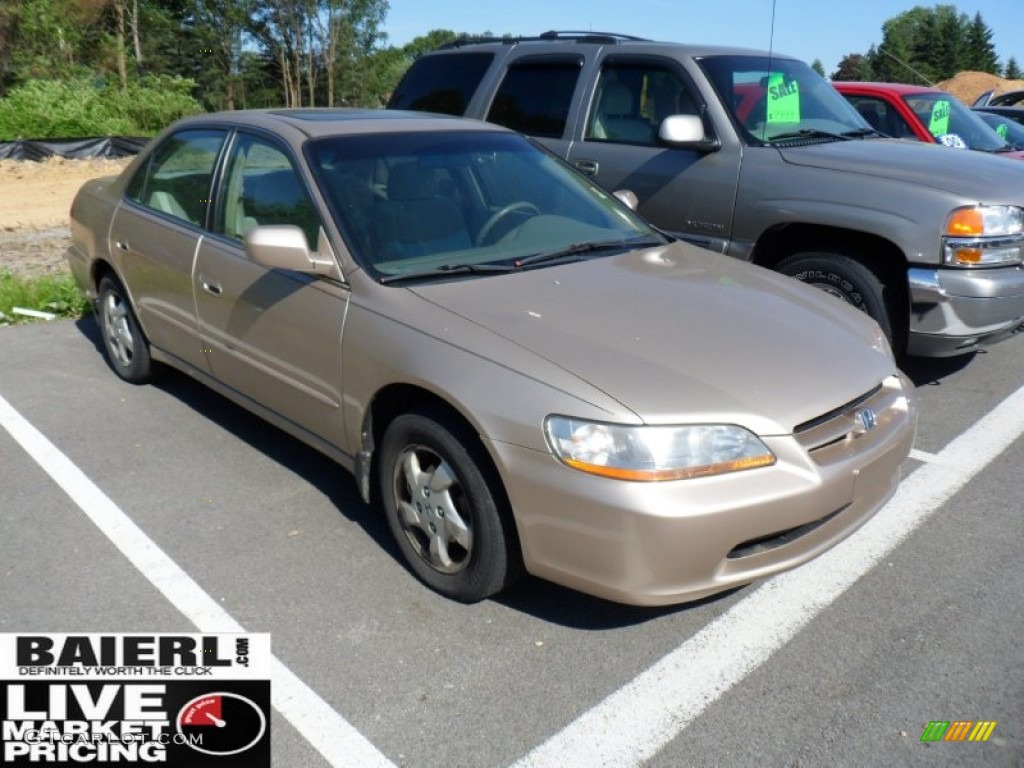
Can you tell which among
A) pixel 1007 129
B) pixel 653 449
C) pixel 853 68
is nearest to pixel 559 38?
pixel 653 449

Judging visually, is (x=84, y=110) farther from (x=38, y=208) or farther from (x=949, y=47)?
(x=949, y=47)

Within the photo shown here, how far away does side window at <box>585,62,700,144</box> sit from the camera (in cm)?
602

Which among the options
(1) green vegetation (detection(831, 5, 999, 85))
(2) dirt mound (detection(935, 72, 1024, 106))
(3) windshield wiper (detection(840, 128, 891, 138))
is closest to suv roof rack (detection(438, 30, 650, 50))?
(3) windshield wiper (detection(840, 128, 891, 138))

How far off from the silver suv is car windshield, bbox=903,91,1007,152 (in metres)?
2.21

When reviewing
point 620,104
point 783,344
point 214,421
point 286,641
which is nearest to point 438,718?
point 286,641

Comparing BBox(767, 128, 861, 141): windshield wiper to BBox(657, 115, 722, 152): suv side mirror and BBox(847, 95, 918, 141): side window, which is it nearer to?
BBox(657, 115, 722, 152): suv side mirror

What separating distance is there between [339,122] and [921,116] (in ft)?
20.0

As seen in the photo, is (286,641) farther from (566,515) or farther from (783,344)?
(783,344)

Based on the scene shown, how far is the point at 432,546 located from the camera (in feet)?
11.0

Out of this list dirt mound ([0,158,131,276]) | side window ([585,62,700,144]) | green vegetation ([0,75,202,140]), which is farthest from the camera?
green vegetation ([0,75,202,140])

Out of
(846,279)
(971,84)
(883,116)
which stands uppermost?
(971,84)

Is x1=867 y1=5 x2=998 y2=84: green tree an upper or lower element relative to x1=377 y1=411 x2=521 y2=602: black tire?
upper

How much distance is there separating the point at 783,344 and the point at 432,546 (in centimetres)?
140

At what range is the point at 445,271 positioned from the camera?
3.61 meters
